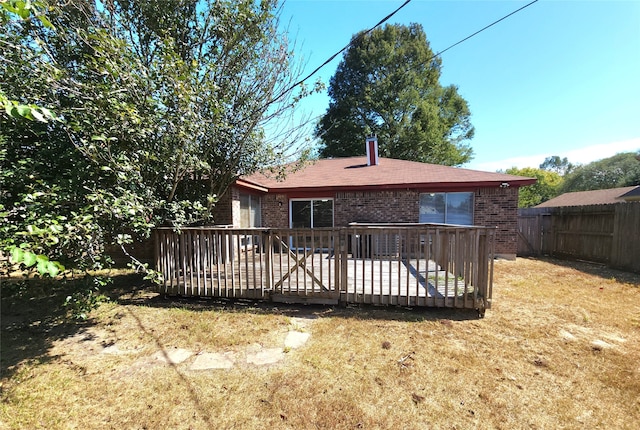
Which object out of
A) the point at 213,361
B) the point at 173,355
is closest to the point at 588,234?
the point at 213,361

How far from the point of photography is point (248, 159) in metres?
6.44

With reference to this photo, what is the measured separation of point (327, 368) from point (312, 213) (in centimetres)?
794

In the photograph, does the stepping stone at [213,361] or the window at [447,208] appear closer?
the stepping stone at [213,361]

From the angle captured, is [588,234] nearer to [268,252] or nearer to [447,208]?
[447,208]

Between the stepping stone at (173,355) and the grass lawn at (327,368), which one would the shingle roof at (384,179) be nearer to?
the grass lawn at (327,368)

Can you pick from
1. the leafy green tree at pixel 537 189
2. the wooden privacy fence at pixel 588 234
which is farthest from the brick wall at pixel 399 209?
the leafy green tree at pixel 537 189

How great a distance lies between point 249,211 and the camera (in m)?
9.81

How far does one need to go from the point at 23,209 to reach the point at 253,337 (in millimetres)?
3068

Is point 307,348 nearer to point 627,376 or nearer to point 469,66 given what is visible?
point 627,376

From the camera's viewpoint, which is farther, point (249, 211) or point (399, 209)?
point (399, 209)

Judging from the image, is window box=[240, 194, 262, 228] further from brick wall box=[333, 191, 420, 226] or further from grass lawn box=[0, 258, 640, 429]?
grass lawn box=[0, 258, 640, 429]

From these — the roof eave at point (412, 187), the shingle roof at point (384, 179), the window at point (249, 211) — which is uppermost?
the shingle roof at point (384, 179)

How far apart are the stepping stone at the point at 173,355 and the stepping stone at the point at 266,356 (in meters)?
0.76

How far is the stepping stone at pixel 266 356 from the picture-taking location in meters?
3.17
